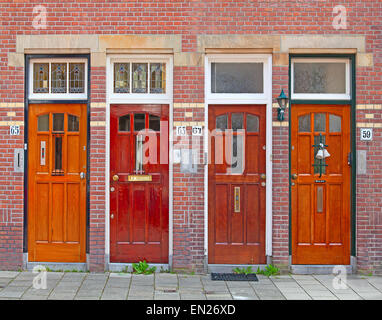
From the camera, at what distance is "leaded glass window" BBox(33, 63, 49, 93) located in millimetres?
7875

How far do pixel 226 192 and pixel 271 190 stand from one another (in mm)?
742

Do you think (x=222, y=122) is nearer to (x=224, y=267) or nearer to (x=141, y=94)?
(x=141, y=94)

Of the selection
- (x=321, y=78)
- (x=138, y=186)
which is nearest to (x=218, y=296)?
(x=138, y=186)

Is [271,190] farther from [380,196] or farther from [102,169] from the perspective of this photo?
[102,169]

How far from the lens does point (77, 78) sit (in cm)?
788

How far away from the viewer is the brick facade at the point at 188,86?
7609 millimetres

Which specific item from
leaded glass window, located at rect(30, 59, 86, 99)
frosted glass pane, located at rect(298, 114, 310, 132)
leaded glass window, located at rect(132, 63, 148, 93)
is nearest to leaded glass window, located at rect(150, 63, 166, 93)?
leaded glass window, located at rect(132, 63, 148, 93)

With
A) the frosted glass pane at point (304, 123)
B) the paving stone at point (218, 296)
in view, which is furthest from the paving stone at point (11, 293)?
the frosted glass pane at point (304, 123)

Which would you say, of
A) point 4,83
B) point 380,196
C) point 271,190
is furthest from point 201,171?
point 4,83

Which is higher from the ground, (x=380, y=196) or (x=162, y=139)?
(x=162, y=139)

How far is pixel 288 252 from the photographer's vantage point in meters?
7.62

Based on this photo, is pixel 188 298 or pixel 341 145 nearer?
pixel 188 298

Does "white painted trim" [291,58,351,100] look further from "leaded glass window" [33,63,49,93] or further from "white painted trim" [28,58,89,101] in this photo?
"leaded glass window" [33,63,49,93]

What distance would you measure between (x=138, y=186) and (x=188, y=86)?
1.86 metres
